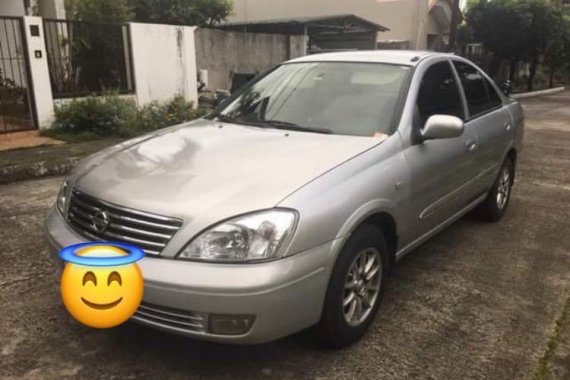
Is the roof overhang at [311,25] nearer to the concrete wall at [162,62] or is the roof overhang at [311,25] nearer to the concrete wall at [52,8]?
the concrete wall at [162,62]

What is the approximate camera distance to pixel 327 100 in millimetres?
3723

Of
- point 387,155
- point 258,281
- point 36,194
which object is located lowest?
point 36,194

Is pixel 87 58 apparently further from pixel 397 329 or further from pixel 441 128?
pixel 397 329

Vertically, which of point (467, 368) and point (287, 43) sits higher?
point (287, 43)

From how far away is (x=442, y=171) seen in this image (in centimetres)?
377

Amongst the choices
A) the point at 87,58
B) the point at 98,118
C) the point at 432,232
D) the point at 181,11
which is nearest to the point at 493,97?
the point at 432,232

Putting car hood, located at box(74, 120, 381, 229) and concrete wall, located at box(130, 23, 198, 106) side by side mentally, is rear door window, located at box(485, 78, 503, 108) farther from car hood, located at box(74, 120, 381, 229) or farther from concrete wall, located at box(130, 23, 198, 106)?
concrete wall, located at box(130, 23, 198, 106)

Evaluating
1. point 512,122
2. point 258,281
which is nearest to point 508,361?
point 258,281

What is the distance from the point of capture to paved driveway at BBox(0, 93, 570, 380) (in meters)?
2.80

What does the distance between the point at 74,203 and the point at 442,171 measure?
91.0 inches

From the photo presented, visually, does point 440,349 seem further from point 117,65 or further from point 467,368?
point 117,65

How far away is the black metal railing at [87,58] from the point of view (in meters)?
9.11

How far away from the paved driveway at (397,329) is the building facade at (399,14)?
63.5 feet

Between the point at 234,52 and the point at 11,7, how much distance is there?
5.82 meters
